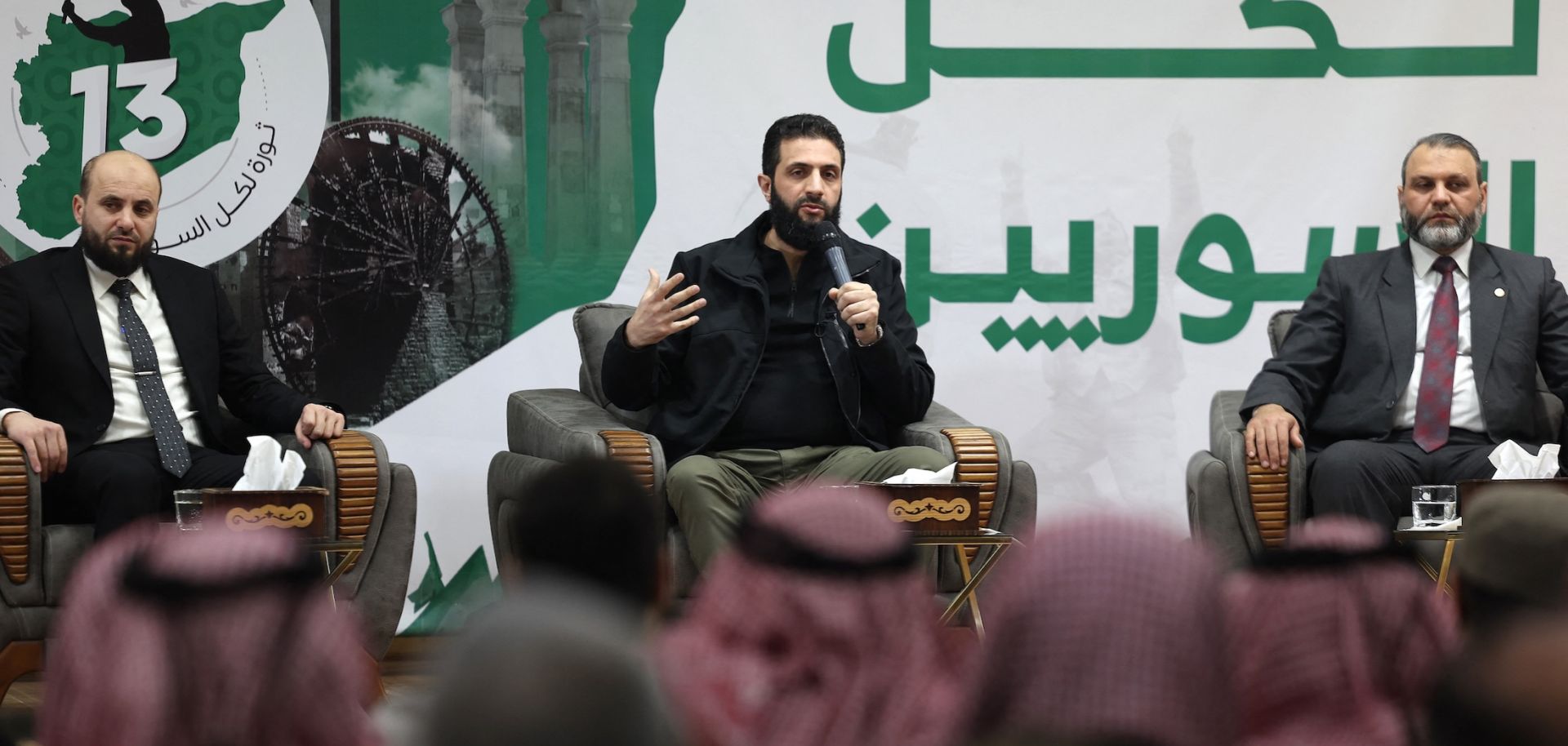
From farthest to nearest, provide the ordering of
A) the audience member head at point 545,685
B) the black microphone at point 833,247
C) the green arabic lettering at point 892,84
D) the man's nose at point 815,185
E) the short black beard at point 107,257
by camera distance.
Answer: the green arabic lettering at point 892,84
the man's nose at point 815,185
the short black beard at point 107,257
the black microphone at point 833,247
the audience member head at point 545,685

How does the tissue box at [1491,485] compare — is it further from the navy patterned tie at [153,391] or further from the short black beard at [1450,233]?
the navy patterned tie at [153,391]

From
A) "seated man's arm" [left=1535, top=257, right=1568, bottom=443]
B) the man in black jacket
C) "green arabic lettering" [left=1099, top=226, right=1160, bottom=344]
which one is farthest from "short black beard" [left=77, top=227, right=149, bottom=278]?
"seated man's arm" [left=1535, top=257, right=1568, bottom=443]

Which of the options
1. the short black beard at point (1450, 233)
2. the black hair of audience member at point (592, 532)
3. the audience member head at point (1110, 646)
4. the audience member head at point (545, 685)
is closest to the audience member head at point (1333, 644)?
the audience member head at point (1110, 646)

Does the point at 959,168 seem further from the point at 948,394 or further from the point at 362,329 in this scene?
the point at 362,329

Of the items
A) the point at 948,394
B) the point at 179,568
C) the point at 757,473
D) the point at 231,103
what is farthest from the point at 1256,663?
the point at 231,103

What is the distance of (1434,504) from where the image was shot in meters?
3.20

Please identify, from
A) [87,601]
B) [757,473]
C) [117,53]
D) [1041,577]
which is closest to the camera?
[1041,577]

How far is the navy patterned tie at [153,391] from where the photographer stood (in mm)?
3658

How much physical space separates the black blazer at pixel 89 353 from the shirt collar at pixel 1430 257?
2847mm

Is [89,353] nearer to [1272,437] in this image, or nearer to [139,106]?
[139,106]

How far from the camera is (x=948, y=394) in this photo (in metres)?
4.73

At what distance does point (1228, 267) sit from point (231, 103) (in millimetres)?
2981

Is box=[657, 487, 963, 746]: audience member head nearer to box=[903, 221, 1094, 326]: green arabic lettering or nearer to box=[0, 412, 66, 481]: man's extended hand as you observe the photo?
box=[0, 412, 66, 481]: man's extended hand

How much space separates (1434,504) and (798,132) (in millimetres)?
1739
